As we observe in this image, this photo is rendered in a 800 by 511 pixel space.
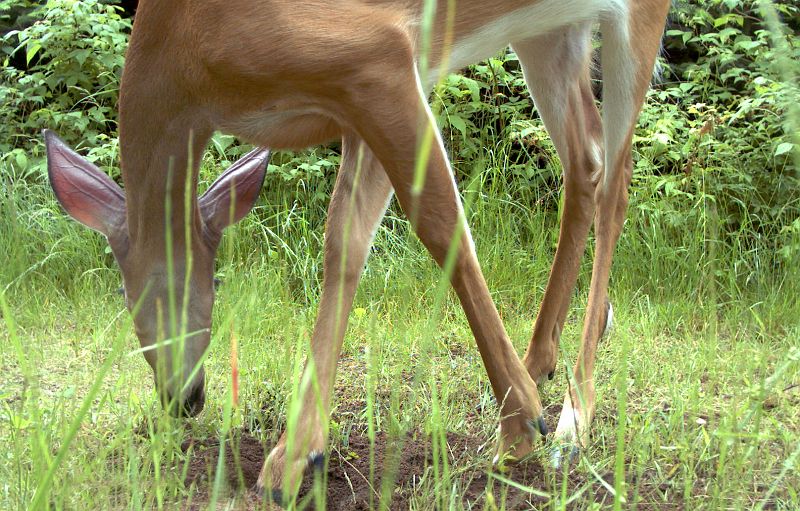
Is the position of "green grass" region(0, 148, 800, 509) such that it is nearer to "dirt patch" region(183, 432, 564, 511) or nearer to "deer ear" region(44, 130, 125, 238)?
"dirt patch" region(183, 432, 564, 511)

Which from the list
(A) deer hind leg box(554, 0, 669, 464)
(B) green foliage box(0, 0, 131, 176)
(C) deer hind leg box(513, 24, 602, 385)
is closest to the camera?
(A) deer hind leg box(554, 0, 669, 464)

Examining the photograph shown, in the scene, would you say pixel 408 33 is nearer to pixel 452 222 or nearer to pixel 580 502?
pixel 452 222

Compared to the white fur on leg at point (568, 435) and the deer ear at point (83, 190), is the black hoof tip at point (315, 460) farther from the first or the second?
the deer ear at point (83, 190)

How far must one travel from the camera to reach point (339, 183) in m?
3.45

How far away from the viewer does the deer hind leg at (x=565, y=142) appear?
3846 mm

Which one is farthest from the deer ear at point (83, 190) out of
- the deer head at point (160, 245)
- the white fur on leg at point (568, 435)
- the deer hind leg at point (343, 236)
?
the white fur on leg at point (568, 435)

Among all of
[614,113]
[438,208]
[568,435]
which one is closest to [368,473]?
[568,435]

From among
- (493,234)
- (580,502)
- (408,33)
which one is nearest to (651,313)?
(493,234)

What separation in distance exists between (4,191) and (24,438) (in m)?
3.38

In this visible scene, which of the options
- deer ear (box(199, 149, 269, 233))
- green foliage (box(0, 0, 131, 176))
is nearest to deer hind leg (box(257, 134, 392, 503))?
deer ear (box(199, 149, 269, 233))

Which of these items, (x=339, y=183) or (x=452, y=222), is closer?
(x=452, y=222)

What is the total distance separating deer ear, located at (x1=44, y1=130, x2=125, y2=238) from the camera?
306 centimetres

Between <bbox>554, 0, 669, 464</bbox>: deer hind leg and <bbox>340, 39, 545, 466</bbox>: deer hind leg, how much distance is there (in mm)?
365

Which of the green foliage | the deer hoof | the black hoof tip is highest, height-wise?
the green foliage
